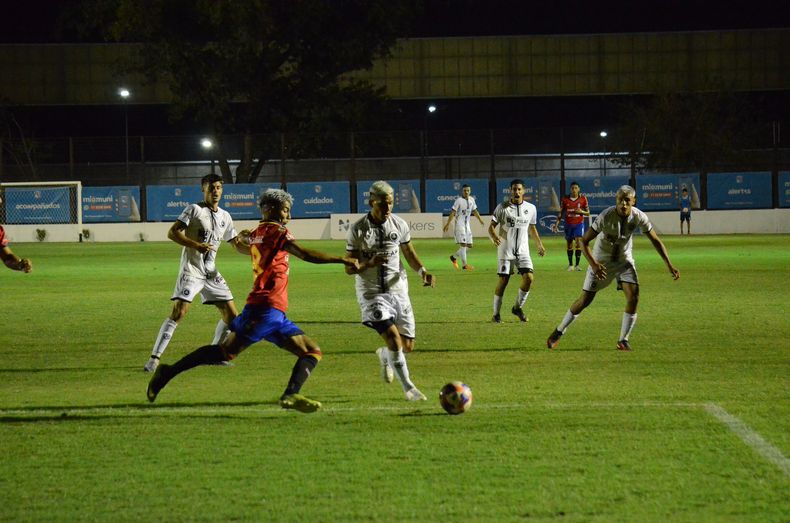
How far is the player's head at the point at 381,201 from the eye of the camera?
916cm

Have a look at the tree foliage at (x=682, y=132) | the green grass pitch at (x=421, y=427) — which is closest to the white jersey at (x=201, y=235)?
the green grass pitch at (x=421, y=427)

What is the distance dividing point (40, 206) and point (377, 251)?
43992 mm

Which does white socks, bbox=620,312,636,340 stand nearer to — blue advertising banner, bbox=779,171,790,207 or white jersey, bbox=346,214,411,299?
white jersey, bbox=346,214,411,299

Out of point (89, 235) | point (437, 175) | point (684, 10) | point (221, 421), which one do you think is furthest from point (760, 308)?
point (684, 10)

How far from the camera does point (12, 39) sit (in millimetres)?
66375

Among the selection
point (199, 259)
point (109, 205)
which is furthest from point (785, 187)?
point (199, 259)

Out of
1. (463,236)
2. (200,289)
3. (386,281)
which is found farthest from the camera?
(463,236)

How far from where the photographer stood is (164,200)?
52688 mm

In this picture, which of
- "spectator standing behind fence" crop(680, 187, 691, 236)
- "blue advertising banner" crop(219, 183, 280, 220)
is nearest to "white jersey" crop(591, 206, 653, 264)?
"spectator standing behind fence" crop(680, 187, 691, 236)

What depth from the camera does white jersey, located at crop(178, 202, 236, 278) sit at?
11617 millimetres

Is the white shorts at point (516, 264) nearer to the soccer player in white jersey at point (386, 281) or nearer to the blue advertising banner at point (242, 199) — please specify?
the soccer player in white jersey at point (386, 281)

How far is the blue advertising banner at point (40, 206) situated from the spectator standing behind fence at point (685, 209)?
2818cm

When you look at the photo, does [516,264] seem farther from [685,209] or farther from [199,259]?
[685,209]

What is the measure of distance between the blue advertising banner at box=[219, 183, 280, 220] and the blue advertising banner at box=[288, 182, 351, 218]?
6.30 ft
